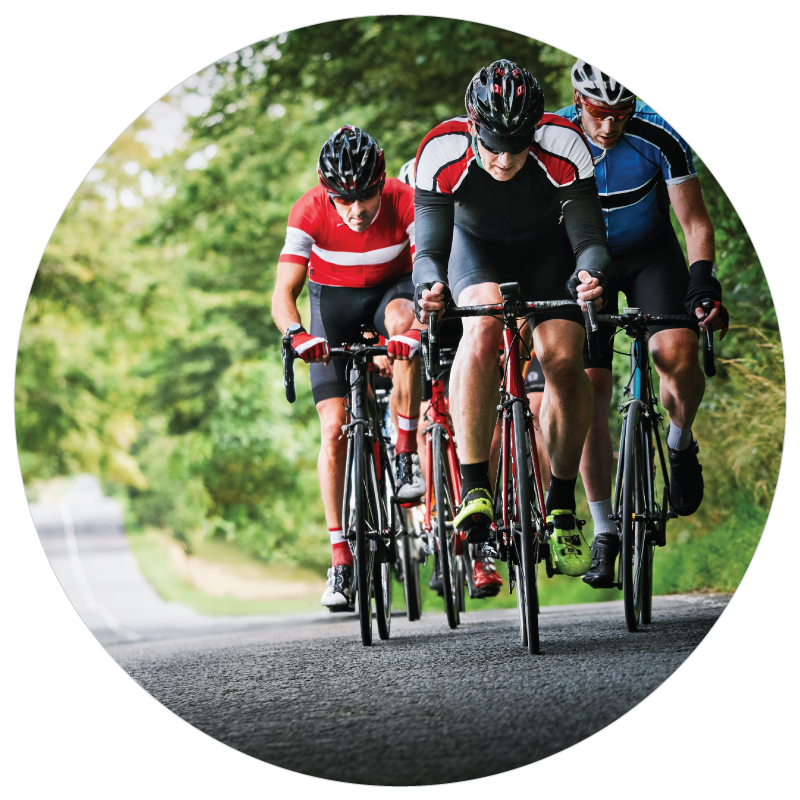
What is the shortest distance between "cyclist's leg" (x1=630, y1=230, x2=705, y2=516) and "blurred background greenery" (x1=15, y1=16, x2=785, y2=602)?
287mm

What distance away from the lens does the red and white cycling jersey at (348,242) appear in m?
4.17

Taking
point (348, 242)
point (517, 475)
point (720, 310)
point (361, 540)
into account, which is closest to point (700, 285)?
A: point (720, 310)

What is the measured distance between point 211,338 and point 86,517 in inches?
37.2

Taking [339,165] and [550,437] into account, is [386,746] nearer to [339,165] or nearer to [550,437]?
[550,437]

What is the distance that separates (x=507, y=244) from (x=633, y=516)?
46.5 inches

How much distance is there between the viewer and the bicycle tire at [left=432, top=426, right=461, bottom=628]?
4727 mm

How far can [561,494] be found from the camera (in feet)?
13.4

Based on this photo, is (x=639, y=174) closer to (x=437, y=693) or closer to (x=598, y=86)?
(x=598, y=86)

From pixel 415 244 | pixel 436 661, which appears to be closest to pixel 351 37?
pixel 415 244

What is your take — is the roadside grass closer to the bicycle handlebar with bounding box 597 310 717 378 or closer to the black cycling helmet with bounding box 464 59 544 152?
the bicycle handlebar with bounding box 597 310 717 378

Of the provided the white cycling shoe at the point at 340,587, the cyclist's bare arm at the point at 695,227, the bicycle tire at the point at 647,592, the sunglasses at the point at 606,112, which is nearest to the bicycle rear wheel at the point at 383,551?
the white cycling shoe at the point at 340,587

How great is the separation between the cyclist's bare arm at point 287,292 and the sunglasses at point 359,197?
308 millimetres

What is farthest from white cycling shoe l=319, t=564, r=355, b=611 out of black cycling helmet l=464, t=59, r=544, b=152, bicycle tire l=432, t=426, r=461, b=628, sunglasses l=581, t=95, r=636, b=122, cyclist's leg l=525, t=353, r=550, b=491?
sunglasses l=581, t=95, r=636, b=122

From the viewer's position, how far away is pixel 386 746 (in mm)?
3707
